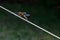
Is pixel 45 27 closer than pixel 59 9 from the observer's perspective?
Yes

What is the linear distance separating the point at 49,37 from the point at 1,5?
102 centimetres

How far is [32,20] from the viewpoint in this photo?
2.85 meters

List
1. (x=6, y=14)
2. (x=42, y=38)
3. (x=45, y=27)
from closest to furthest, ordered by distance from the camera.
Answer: (x=42, y=38) → (x=45, y=27) → (x=6, y=14)

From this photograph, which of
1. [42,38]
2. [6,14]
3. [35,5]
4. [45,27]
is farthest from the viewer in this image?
[35,5]

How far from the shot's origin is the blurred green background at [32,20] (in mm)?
2592

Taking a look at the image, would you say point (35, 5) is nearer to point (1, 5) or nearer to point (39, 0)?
point (39, 0)

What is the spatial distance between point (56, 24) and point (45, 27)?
0.19 m

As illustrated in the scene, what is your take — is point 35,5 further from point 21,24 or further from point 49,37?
point 49,37

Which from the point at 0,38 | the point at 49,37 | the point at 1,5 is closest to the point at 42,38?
the point at 49,37

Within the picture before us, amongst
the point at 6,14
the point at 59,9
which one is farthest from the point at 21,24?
the point at 59,9

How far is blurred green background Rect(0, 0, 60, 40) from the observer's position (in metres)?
2.59

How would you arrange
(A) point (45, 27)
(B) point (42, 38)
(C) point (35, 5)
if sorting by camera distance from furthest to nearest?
(C) point (35, 5) → (A) point (45, 27) → (B) point (42, 38)

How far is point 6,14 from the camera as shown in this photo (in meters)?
2.95

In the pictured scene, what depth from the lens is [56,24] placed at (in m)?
2.79
